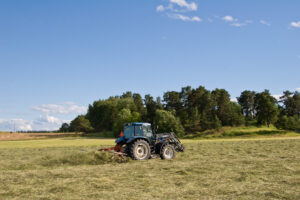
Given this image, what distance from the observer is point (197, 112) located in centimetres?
6644

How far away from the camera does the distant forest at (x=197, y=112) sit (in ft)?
206

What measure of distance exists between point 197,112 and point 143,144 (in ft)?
177

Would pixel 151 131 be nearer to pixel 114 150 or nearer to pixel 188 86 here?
pixel 114 150

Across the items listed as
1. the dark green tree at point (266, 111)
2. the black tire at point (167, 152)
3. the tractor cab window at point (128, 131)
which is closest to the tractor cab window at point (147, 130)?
the tractor cab window at point (128, 131)

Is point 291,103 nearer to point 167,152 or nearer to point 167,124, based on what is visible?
point 167,124

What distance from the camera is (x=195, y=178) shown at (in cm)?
830

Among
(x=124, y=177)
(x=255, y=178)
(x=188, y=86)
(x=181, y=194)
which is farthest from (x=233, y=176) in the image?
(x=188, y=86)

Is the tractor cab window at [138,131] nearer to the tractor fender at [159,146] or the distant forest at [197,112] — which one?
the tractor fender at [159,146]

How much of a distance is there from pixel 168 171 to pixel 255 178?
2962 mm

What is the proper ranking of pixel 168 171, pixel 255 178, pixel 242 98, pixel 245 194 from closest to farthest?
pixel 245 194
pixel 255 178
pixel 168 171
pixel 242 98

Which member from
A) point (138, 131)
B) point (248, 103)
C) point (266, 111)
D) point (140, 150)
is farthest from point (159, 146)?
point (248, 103)

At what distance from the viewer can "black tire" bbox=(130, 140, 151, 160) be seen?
13477 millimetres

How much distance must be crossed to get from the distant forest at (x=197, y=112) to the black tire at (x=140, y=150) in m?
46.2

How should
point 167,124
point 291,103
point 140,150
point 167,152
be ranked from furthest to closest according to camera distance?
1. point 291,103
2. point 167,124
3. point 167,152
4. point 140,150
